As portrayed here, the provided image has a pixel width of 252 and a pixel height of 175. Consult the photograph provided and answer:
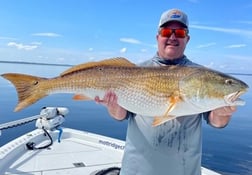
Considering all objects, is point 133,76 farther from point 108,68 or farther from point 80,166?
point 80,166

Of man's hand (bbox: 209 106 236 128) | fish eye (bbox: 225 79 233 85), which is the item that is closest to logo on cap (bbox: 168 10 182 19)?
fish eye (bbox: 225 79 233 85)

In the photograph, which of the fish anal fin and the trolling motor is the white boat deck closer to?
the trolling motor

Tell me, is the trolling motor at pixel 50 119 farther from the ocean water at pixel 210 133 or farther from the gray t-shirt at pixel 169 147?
the gray t-shirt at pixel 169 147

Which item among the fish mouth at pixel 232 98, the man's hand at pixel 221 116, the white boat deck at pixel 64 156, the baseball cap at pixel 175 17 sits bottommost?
the white boat deck at pixel 64 156

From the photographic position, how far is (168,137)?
110 inches

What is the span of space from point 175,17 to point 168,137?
3.49 ft

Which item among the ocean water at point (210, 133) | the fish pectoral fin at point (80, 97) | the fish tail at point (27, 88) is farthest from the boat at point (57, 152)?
the ocean water at point (210, 133)

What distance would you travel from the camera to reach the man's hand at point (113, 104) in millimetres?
2766

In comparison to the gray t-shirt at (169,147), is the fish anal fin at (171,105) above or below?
above

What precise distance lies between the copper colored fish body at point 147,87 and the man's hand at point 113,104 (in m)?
0.04

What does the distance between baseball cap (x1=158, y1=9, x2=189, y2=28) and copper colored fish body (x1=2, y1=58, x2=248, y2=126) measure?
56 cm

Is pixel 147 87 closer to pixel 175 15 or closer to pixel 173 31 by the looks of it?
pixel 173 31

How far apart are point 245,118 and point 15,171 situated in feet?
48.4

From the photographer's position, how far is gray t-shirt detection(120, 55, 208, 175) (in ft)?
9.18
